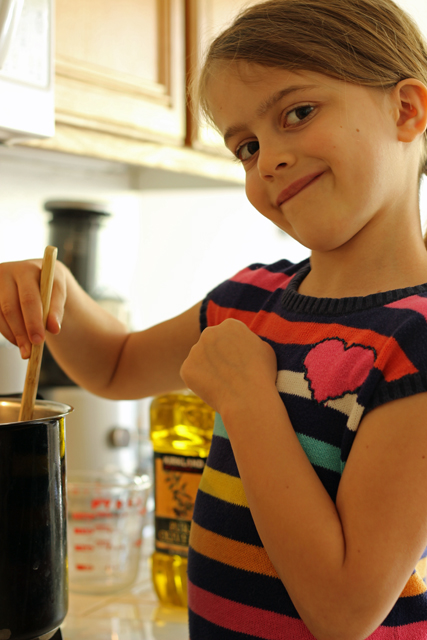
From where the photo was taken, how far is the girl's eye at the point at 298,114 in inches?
22.5

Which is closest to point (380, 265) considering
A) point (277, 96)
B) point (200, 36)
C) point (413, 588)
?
point (277, 96)

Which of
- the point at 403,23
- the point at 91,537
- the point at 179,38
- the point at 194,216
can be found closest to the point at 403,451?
the point at 403,23

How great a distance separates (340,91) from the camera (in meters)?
0.56

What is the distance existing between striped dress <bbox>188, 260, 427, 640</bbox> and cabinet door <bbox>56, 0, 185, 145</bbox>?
1.56 feet

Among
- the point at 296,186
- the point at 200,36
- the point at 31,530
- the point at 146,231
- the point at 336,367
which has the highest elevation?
the point at 200,36

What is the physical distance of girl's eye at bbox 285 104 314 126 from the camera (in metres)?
0.57

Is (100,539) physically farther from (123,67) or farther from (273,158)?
(123,67)

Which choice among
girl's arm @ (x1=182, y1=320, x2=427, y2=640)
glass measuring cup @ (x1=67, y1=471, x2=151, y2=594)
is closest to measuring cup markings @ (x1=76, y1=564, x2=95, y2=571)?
glass measuring cup @ (x1=67, y1=471, x2=151, y2=594)

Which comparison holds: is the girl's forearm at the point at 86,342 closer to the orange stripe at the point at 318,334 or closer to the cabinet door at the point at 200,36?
the orange stripe at the point at 318,334

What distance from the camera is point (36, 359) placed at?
600 mm

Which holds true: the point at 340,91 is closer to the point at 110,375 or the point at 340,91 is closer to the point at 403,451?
the point at 403,451

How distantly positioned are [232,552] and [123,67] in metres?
0.77

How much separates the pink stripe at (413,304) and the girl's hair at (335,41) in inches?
7.6

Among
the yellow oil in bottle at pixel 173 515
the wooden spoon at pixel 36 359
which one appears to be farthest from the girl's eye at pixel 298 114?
the yellow oil in bottle at pixel 173 515
